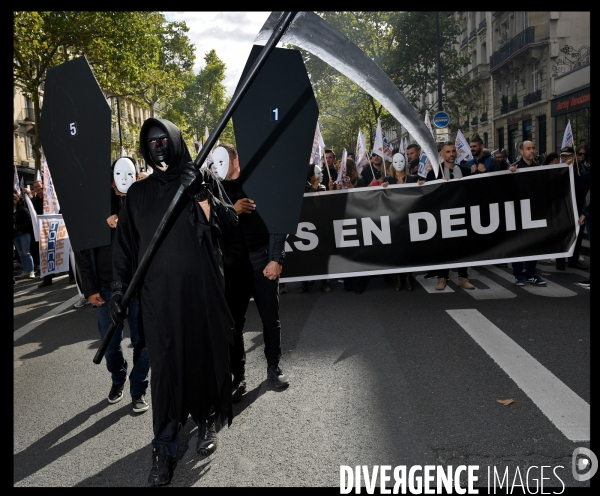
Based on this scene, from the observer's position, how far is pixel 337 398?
4195 mm

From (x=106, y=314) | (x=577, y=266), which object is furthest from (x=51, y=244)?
(x=577, y=266)

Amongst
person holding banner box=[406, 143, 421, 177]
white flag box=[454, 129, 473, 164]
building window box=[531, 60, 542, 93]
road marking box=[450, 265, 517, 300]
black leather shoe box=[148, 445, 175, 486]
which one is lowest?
black leather shoe box=[148, 445, 175, 486]

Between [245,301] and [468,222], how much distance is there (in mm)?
4373

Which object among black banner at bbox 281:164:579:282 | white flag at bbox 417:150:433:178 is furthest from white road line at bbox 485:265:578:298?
white flag at bbox 417:150:433:178

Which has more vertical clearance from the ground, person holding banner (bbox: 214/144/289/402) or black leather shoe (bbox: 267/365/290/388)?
person holding banner (bbox: 214/144/289/402)

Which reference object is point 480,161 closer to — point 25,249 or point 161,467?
point 161,467

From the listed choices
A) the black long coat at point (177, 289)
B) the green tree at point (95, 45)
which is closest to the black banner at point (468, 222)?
the black long coat at point (177, 289)

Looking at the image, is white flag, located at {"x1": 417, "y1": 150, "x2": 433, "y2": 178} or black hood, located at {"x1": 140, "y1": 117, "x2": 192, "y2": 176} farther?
white flag, located at {"x1": 417, "y1": 150, "x2": 433, "y2": 178}

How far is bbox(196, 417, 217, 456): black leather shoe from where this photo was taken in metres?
3.42

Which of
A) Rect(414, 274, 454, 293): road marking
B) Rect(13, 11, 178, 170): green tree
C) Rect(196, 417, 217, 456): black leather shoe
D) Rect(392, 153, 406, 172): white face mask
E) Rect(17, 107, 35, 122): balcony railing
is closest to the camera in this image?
Rect(196, 417, 217, 456): black leather shoe

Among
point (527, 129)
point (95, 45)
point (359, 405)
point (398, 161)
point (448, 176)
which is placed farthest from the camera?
point (527, 129)

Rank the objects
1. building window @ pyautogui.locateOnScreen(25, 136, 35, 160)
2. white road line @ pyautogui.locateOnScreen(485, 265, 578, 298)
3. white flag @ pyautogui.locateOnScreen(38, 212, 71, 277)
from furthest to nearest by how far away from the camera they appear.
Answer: building window @ pyautogui.locateOnScreen(25, 136, 35, 160)
white flag @ pyautogui.locateOnScreen(38, 212, 71, 277)
white road line @ pyautogui.locateOnScreen(485, 265, 578, 298)

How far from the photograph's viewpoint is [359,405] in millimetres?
4031

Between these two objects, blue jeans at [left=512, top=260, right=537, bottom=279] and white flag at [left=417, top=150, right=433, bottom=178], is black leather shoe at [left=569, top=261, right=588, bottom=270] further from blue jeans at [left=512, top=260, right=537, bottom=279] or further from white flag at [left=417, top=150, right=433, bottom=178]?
white flag at [left=417, top=150, right=433, bottom=178]
